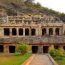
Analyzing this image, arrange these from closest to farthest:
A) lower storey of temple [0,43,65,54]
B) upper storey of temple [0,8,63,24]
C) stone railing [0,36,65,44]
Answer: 1. stone railing [0,36,65,44]
2. lower storey of temple [0,43,65,54]
3. upper storey of temple [0,8,63,24]

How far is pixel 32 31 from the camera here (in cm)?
6338

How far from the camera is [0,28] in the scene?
62.1 m

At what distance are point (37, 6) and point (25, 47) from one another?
42534mm

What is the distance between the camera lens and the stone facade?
53406 mm

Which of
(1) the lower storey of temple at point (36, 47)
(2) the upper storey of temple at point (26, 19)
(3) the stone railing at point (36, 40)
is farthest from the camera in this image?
(2) the upper storey of temple at point (26, 19)

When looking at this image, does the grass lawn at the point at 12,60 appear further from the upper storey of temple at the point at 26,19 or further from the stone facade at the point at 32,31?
the upper storey of temple at the point at 26,19

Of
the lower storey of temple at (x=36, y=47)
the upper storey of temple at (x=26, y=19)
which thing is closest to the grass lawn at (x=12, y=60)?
the lower storey of temple at (x=36, y=47)

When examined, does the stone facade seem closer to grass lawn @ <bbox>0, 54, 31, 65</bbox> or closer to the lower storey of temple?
the lower storey of temple

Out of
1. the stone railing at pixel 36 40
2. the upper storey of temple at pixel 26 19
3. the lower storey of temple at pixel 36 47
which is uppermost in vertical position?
the upper storey of temple at pixel 26 19

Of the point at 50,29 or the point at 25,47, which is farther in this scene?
the point at 50,29

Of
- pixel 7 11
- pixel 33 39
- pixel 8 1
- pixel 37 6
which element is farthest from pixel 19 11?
pixel 33 39

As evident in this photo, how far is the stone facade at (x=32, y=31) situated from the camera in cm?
5341

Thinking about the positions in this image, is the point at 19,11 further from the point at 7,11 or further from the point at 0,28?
the point at 0,28

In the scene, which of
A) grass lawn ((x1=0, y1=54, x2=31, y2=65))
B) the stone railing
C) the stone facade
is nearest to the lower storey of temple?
the stone facade
